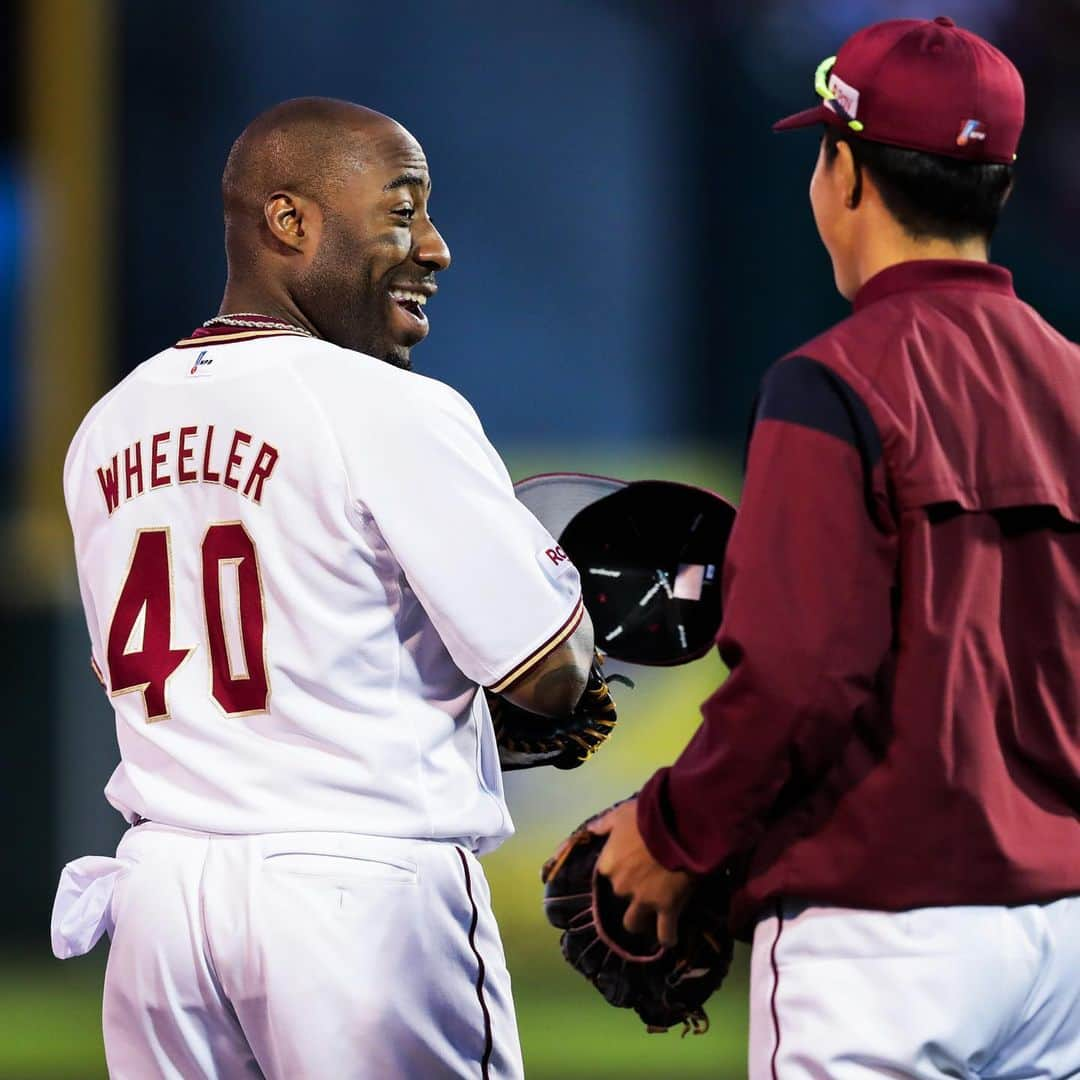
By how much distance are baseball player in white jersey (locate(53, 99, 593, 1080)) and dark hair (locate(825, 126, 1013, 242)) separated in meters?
0.62

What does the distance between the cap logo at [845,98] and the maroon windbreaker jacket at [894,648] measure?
281 millimetres

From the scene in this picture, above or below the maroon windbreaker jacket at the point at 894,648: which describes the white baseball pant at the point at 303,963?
below

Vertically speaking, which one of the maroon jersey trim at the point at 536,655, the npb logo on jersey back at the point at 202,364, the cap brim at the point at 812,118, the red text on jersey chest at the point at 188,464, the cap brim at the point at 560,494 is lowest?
the maroon jersey trim at the point at 536,655

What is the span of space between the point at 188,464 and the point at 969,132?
1.08m

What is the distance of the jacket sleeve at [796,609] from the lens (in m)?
2.20

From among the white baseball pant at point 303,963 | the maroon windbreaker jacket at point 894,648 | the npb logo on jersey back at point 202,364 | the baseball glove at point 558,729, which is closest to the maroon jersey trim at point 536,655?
the baseball glove at point 558,729

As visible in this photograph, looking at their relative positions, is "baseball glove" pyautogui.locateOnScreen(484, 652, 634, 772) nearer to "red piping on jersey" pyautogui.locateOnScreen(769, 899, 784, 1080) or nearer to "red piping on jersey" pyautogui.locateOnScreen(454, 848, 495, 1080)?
"red piping on jersey" pyautogui.locateOnScreen(454, 848, 495, 1080)

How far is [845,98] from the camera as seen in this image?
7.96 ft

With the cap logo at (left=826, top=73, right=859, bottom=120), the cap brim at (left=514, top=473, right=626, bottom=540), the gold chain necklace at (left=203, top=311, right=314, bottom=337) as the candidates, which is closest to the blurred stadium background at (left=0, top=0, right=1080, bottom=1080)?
the cap brim at (left=514, top=473, right=626, bottom=540)

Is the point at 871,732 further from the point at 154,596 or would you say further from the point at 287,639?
the point at 154,596

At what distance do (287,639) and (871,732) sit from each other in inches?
30.1

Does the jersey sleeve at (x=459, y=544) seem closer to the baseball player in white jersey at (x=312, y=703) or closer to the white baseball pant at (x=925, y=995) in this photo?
the baseball player in white jersey at (x=312, y=703)

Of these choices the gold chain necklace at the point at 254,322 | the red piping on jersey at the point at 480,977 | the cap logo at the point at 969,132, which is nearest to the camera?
the cap logo at the point at 969,132

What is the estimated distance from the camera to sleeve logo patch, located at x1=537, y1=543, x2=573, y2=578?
8.66 feet
